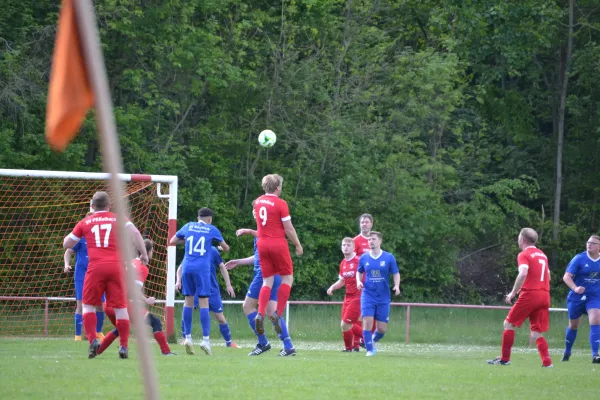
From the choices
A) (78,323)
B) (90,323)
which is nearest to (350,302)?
(78,323)

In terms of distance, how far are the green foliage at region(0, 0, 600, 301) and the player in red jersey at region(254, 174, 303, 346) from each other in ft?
46.3

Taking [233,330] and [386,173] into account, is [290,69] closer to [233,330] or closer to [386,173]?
[386,173]

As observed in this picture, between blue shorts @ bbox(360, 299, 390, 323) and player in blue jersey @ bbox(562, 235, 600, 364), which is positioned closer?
blue shorts @ bbox(360, 299, 390, 323)

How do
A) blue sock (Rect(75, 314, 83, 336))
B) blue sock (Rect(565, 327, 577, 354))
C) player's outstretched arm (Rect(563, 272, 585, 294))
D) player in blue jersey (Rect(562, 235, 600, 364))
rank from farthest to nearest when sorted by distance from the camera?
blue sock (Rect(75, 314, 83, 336)) → blue sock (Rect(565, 327, 577, 354)) → player in blue jersey (Rect(562, 235, 600, 364)) → player's outstretched arm (Rect(563, 272, 585, 294))

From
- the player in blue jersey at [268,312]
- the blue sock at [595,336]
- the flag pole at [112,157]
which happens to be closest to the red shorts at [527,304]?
the blue sock at [595,336]

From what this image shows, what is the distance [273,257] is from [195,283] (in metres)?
2.38

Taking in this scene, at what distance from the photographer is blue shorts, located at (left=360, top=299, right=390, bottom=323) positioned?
48.1 ft

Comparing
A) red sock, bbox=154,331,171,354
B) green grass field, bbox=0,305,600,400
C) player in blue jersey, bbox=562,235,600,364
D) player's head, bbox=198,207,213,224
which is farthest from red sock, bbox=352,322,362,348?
red sock, bbox=154,331,171,354

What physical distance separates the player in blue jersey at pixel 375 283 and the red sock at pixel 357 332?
1.04 m

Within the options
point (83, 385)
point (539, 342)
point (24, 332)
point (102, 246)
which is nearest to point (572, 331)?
point (539, 342)

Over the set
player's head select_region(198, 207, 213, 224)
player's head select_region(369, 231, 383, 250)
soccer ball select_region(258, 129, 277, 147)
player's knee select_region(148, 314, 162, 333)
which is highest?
soccer ball select_region(258, 129, 277, 147)

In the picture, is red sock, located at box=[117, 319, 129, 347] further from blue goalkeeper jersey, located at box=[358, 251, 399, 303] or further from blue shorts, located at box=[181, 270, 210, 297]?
blue goalkeeper jersey, located at box=[358, 251, 399, 303]

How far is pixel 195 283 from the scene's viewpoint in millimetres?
14469

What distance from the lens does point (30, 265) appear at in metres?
21.8
